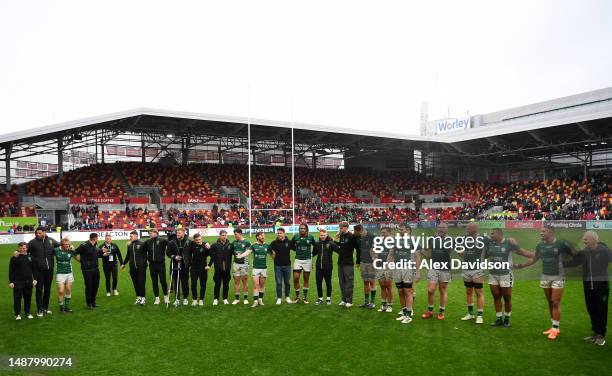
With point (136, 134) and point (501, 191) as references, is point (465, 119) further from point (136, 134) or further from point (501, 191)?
point (136, 134)

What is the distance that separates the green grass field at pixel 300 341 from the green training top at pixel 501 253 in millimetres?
499

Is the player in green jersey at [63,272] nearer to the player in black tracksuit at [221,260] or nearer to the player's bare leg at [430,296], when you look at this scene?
the player in black tracksuit at [221,260]

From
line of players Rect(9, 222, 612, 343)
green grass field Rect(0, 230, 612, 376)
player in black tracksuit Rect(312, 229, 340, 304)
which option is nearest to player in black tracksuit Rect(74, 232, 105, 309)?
line of players Rect(9, 222, 612, 343)

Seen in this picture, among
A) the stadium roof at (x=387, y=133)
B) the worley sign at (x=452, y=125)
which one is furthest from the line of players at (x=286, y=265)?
the worley sign at (x=452, y=125)

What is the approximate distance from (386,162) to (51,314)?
153ft

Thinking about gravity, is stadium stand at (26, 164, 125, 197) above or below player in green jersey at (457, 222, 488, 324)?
above

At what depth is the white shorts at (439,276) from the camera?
8.87m

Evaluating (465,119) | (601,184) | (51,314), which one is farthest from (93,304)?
(465,119)

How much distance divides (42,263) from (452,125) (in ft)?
200

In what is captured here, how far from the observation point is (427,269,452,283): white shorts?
349 inches

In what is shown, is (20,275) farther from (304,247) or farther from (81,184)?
(81,184)

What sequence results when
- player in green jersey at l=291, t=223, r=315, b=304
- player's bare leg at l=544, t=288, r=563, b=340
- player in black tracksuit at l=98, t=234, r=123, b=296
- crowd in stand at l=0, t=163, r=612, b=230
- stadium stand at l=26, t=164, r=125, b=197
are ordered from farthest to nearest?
stadium stand at l=26, t=164, r=125, b=197 < crowd in stand at l=0, t=163, r=612, b=230 < player in black tracksuit at l=98, t=234, r=123, b=296 < player in green jersey at l=291, t=223, r=315, b=304 < player's bare leg at l=544, t=288, r=563, b=340

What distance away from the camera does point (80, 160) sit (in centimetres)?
4031

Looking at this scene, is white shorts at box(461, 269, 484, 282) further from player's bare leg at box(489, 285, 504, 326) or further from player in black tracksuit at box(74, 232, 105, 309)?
player in black tracksuit at box(74, 232, 105, 309)
